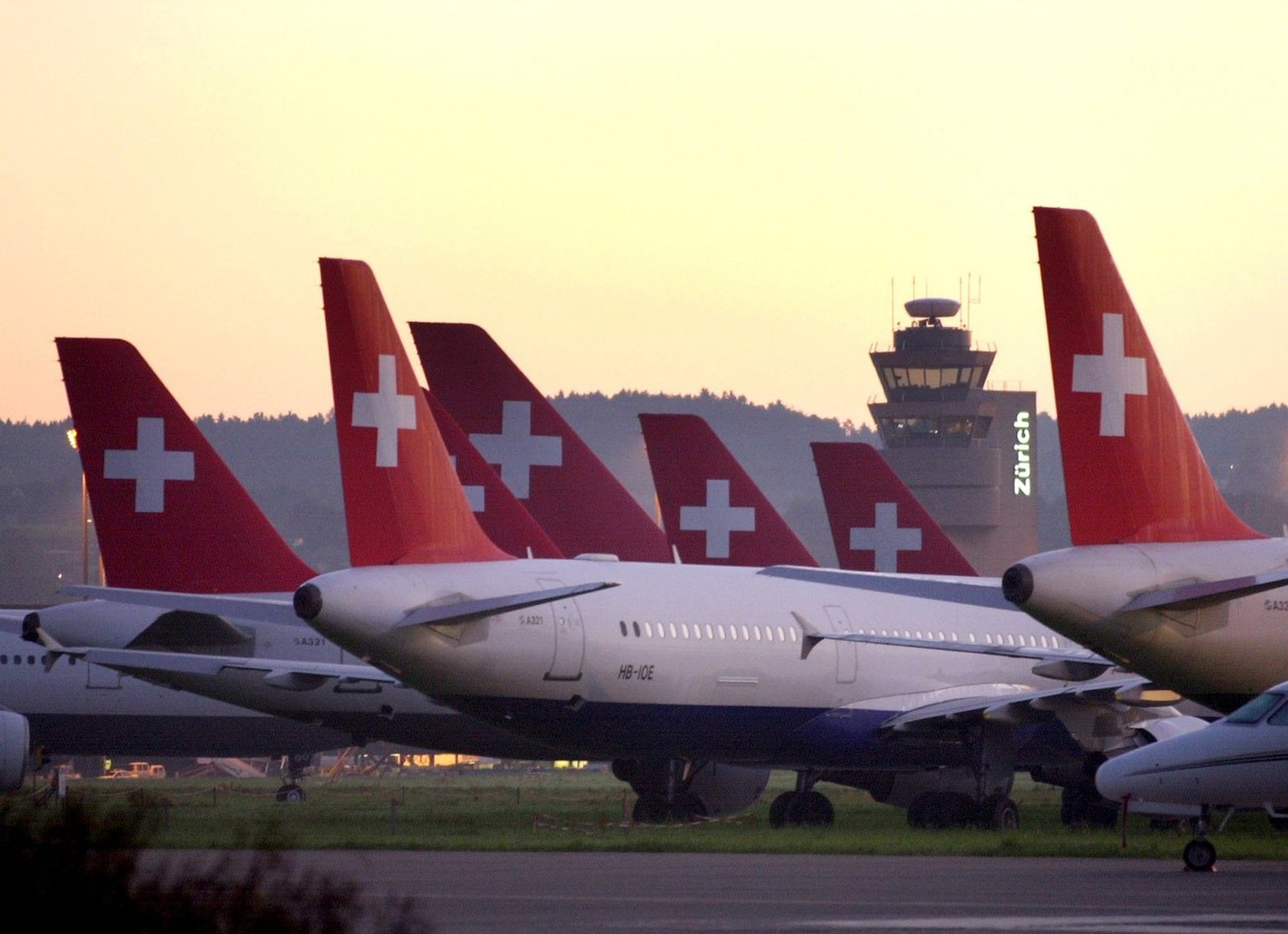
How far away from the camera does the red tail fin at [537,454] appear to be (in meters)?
41.5

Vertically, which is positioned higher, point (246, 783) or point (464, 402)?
point (464, 402)

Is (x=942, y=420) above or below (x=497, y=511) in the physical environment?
above

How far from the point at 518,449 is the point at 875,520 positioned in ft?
33.7

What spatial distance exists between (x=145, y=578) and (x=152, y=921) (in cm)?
2887

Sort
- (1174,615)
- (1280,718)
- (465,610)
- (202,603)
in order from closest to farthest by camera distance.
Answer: (1280,718)
(1174,615)
(465,610)
(202,603)

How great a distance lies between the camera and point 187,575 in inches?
1483

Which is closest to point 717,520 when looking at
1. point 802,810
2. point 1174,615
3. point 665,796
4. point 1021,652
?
point 665,796

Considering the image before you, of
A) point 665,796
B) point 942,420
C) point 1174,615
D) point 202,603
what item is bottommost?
point 665,796

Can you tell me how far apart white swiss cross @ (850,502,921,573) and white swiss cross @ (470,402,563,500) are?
9.53m

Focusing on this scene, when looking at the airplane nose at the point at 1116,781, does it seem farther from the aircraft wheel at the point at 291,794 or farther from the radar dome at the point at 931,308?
the radar dome at the point at 931,308

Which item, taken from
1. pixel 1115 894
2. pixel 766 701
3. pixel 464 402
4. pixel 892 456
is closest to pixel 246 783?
pixel 464 402

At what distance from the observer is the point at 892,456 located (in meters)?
99.1

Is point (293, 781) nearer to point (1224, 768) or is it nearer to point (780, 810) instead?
point (780, 810)

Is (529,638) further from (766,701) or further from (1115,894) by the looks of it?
(1115,894)
